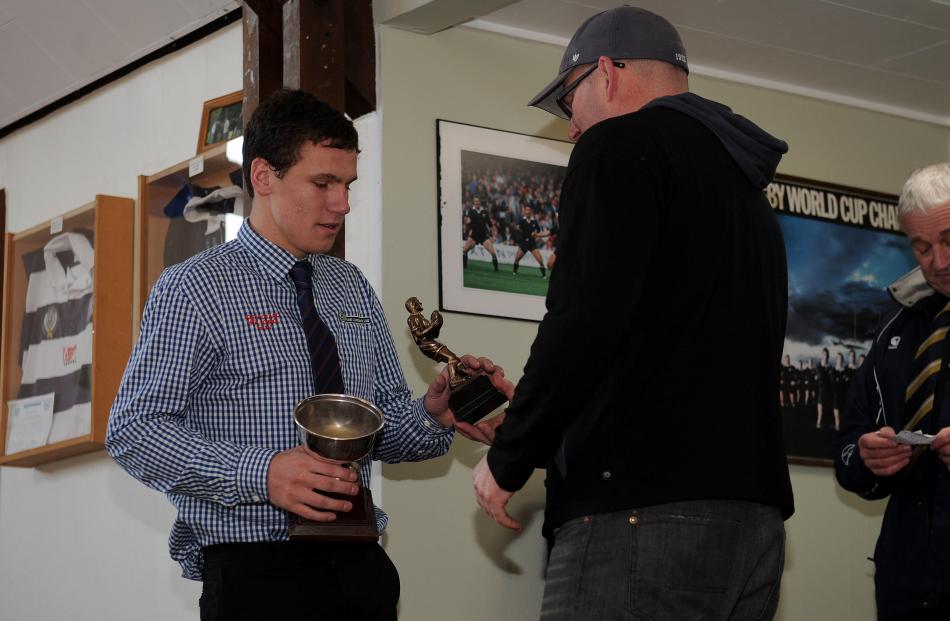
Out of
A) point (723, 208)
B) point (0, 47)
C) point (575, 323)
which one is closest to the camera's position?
point (575, 323)

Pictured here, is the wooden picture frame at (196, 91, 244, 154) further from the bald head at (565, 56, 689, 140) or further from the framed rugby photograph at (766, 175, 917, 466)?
the bald head at (565, 56, 689, 140)

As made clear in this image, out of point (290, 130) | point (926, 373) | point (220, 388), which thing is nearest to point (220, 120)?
point (290, 130)

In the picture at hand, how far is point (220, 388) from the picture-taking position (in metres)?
2.55

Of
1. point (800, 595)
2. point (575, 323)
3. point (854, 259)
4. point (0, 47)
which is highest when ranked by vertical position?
point (0, 47)

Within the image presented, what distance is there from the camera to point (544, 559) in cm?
436

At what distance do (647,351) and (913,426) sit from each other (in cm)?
139

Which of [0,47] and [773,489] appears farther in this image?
[0,47]

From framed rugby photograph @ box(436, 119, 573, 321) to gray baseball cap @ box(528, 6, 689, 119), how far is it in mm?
1893

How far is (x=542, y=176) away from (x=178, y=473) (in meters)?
2.53

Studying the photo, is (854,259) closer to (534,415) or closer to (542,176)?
(542,176)

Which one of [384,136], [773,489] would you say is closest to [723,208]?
[773,489]

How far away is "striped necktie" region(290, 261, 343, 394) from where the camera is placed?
8.60 ft

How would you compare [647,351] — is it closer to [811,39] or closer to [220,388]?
[220,388]

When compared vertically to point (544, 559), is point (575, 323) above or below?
above
